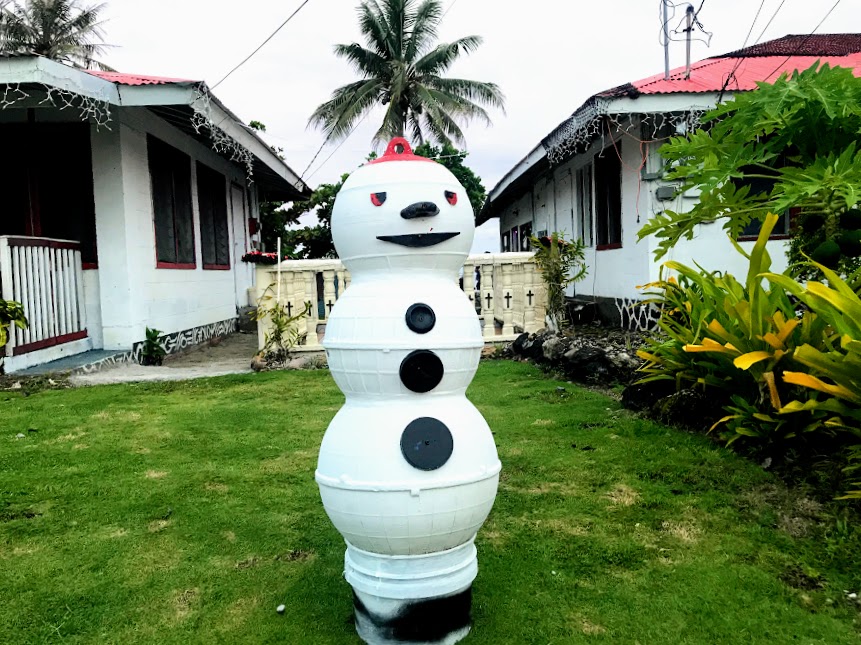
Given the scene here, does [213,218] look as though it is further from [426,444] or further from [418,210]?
[426,444]

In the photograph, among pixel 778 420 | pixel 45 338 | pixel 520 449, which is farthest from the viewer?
pixel 45 338

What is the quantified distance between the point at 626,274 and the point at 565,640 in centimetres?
826

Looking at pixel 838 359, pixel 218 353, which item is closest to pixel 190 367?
pixel 218 353

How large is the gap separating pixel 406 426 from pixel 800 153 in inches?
108

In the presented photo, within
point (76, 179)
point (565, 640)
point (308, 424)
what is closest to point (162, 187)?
point (76, 179)

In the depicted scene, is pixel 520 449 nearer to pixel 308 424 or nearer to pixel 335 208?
pixel 308 424

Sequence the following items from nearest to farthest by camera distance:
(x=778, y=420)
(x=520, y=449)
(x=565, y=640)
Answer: (x=565, y=640)
(x=778, y=420)
(x=520, y=449)

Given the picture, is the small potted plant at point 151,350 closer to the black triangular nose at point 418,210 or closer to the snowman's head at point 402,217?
the snowman's head at point 402,217

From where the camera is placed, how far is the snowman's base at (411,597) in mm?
2344

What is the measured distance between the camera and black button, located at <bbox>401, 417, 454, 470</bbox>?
2.29 meters

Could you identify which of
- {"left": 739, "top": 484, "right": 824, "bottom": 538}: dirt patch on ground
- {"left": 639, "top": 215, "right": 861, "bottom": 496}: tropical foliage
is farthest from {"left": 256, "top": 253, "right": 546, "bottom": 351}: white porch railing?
{"left": 739, "top": 484, "right": 824, "bottom": 538}: dirt patch on ground

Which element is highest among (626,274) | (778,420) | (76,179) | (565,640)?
(76,179)

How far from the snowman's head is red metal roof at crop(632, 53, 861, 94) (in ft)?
21.2

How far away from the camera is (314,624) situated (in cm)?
254
